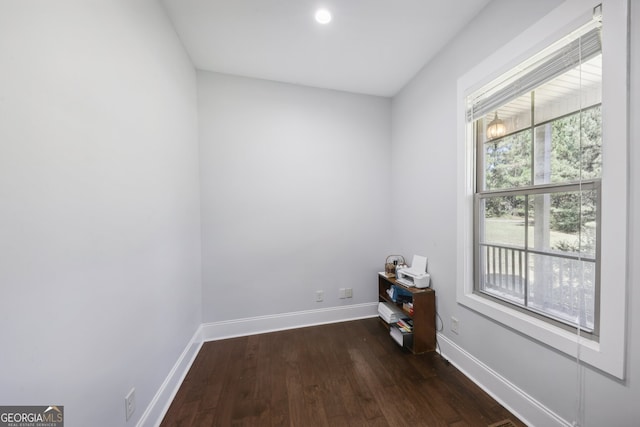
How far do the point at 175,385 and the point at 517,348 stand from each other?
93.8 inches

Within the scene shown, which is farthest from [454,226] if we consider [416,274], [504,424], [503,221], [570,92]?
[504,424]

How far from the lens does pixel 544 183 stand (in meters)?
1.32

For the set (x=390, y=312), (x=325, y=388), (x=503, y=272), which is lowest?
(x=325, y=388)

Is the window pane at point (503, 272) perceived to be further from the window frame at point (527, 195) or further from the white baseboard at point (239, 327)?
the white baseboard at point (239, 327)

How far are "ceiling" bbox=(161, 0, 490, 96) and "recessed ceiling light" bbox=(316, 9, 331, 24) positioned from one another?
0.10 ft

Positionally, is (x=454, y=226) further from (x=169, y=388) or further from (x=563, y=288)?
(x=169, y=388)

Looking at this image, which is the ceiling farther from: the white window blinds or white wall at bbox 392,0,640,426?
the white window blinds

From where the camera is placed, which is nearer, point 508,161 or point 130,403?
point 130,403

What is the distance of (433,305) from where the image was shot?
2010mm

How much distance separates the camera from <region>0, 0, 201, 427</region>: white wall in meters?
0.66

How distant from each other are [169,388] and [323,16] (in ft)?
9.46

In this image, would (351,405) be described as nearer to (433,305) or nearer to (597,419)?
(433,305)

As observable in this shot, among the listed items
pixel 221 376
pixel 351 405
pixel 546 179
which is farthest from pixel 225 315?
pixel 546 179

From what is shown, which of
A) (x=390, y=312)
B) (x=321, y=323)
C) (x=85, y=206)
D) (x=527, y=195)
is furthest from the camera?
(x=321, y=323)
